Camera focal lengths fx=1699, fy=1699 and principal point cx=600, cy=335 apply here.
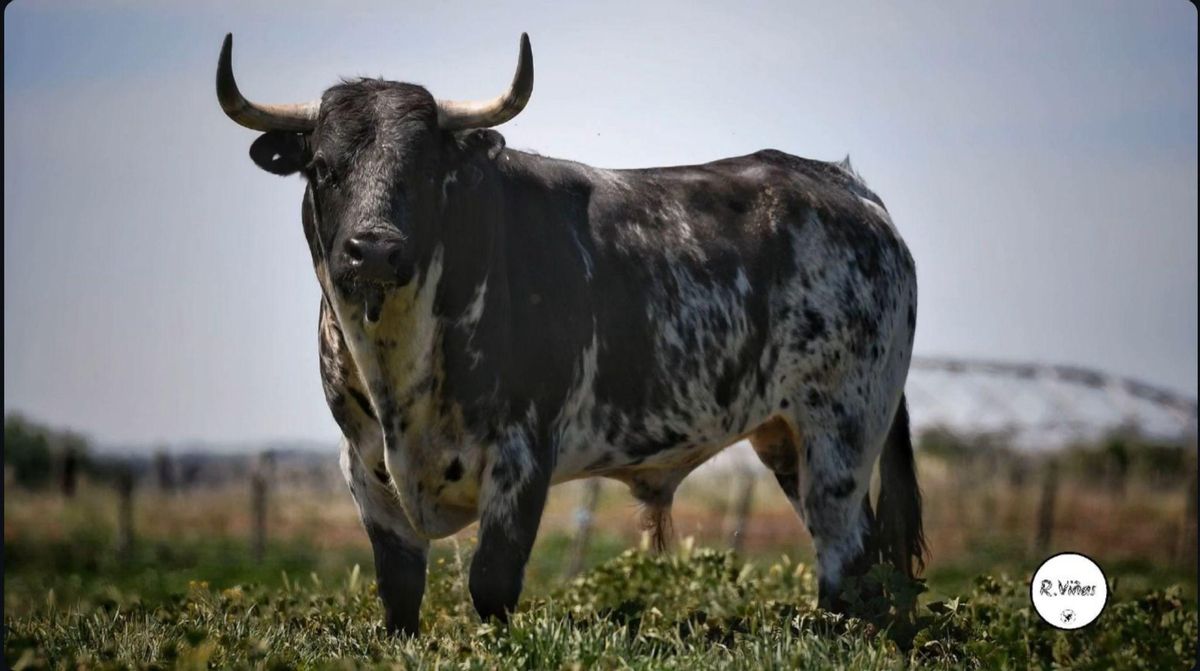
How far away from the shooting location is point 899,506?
9281 mm

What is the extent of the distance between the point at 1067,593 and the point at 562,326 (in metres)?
2.81

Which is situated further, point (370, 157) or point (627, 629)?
point (627, 629)

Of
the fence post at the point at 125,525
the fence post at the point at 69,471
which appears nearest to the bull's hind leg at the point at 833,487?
the fence post at the point at 125,525

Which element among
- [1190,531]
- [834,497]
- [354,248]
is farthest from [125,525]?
[354,248]

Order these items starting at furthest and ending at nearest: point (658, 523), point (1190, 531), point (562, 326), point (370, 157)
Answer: point (1190, 531) → point (658, 523) → point (562, 326) → point (370, 157)

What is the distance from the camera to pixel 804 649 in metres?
6.61

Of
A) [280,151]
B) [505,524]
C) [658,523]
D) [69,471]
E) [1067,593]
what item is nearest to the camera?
[505,524]

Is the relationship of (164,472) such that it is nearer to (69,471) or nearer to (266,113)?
(69,471)

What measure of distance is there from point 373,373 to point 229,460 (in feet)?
117

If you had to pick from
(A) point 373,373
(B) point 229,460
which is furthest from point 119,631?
(B) point 229,460

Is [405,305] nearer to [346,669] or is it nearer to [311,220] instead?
[311,220]

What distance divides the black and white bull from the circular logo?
0.98 meters

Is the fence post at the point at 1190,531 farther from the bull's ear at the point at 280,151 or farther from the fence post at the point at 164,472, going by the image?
the fence post at the point at 164,472

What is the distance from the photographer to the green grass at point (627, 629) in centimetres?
649
